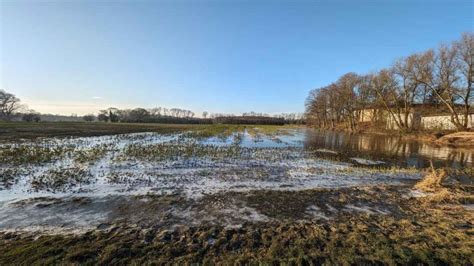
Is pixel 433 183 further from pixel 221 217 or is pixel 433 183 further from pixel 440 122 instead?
pixel 440 122

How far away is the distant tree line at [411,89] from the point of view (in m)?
35.7

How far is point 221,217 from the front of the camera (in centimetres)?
636

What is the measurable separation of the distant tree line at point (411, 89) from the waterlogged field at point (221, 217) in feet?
116

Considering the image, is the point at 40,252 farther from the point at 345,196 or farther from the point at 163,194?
the point at 345,196

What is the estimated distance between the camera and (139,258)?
4.32 meters

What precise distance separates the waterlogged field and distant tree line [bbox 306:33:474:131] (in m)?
35.3

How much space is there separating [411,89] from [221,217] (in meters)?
51.7

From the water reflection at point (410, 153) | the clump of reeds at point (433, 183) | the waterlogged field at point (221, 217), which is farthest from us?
the water reflection at point (410, 153)

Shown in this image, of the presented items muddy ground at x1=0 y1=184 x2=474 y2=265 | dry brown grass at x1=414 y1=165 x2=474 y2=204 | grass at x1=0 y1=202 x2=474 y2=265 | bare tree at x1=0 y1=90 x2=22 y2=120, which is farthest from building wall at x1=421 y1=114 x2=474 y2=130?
bare tree at x1=0 y1=90 x2=22 y2=120

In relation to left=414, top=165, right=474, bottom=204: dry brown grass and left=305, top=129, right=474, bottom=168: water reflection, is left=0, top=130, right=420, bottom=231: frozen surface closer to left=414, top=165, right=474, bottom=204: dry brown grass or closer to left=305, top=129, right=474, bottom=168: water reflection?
left=414, top=165, right=474, bottom=204: dry brown grass

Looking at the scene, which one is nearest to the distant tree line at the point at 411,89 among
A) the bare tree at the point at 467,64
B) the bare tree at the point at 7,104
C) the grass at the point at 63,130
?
the bare tree at the point at 467,64

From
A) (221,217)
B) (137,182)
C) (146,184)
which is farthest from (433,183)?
(137,182)

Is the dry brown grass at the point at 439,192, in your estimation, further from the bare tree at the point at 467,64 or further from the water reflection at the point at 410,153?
the bare tree at the point at 467,64

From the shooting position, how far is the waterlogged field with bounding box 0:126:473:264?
178 inches
